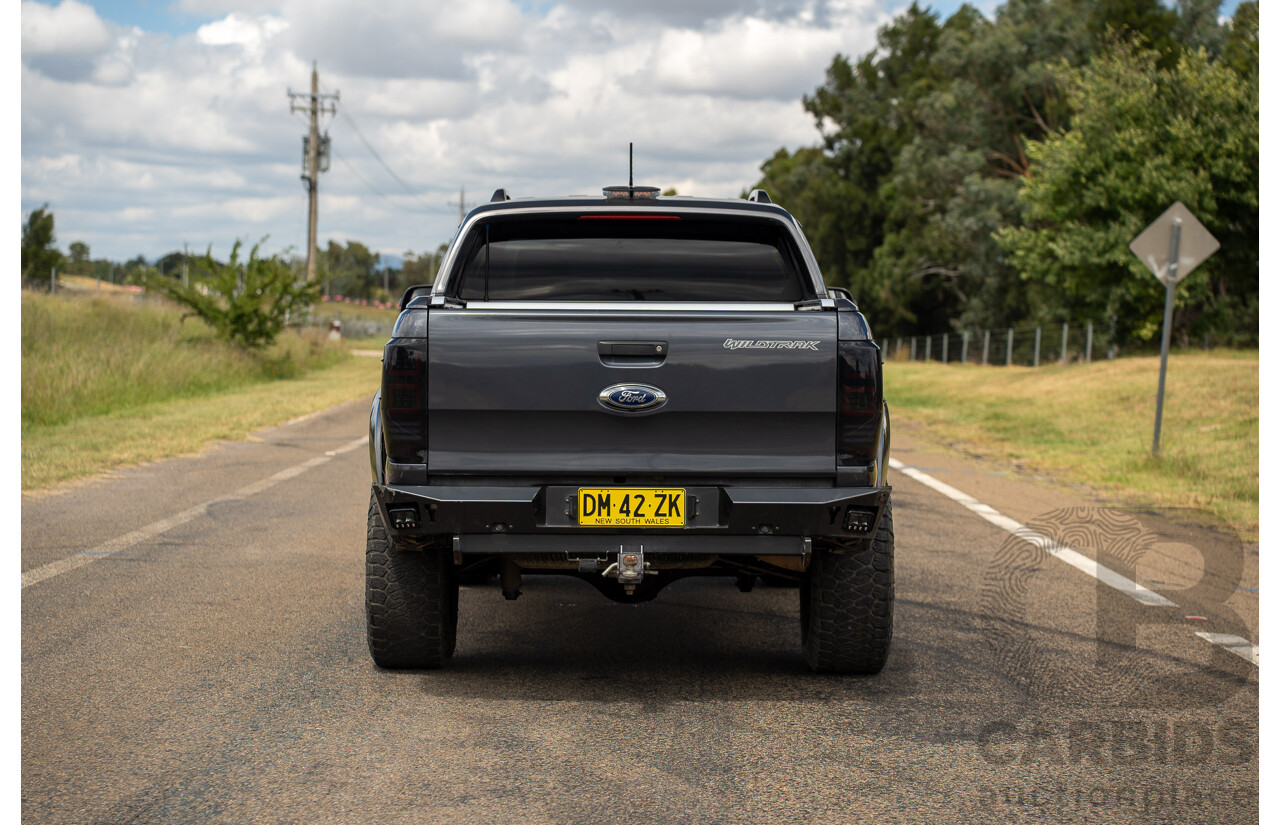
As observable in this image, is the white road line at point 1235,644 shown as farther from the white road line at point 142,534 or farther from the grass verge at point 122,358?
the grass verge at point 122,358

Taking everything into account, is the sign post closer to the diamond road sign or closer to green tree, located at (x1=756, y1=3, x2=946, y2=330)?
the diamond road sign

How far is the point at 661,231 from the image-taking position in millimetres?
5551

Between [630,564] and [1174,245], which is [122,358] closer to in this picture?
[1174,245]

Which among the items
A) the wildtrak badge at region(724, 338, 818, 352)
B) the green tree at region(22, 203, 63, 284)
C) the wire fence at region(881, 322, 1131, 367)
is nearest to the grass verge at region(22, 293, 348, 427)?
the wildtrak badge at region(724, 338, 818, 352)

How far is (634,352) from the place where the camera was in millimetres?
4648

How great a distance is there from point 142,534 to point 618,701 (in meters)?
4.71

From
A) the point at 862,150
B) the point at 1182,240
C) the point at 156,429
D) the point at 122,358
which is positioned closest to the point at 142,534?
the point at 156,429

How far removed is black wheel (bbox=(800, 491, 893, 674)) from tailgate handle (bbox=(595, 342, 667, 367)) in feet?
3.41

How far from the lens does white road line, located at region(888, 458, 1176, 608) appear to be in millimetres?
7023

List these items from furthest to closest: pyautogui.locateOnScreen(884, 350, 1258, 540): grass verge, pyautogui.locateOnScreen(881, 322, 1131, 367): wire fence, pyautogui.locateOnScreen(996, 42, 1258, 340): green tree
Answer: pyautogui.locateOnScreen(881, 322, 1131, 367): wire fence
pyautogui.locateOnScreen(996, 42, 1258, 340): green tree
pyautogui.locateOnScreen(884, 350, 1258, 540): grass verge

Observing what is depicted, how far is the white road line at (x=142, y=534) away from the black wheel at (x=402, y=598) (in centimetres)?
260

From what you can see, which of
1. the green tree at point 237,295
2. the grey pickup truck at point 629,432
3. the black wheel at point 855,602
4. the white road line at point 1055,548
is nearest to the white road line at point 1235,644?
the white road line at point 1055,548

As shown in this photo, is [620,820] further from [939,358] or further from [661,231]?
[939,358]

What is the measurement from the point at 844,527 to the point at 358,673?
2069 millimetres
